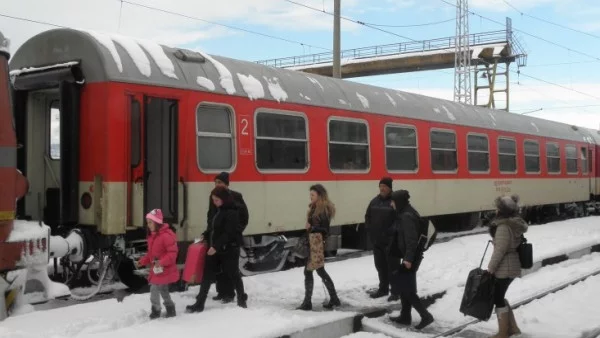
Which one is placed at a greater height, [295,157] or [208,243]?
[295,157]

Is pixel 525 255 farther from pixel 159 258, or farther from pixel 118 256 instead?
pixel 118 256

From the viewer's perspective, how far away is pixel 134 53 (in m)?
8.27

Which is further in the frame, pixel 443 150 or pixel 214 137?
pixel 443 150

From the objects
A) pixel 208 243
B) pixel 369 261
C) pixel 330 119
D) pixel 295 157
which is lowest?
pixel 369 261

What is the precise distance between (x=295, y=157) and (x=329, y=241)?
1.78 meters

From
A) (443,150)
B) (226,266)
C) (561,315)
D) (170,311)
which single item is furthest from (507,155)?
(170,311)

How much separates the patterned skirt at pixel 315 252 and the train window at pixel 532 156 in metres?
12.3

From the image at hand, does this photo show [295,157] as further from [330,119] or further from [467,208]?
[467,208]

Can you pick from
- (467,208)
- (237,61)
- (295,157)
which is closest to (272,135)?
(295,157)

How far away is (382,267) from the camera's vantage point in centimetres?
822

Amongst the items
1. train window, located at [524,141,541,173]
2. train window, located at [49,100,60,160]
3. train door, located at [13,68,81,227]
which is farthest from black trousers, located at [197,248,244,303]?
train window, located at [524,141,541,173]

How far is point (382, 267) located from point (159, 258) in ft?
10.2

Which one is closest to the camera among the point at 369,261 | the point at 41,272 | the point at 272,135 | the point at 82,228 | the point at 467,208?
the point at 41,272

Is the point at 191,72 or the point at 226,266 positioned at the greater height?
the point at 191,72
